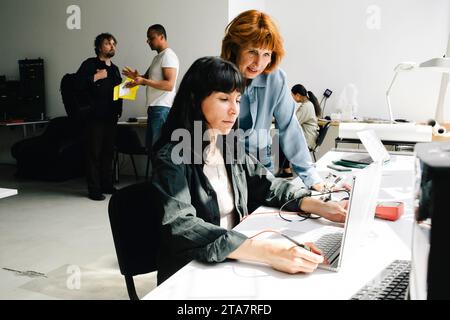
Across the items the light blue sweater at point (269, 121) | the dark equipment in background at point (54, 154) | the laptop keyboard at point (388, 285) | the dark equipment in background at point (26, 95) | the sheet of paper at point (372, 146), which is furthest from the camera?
the dark equipment in background at point (26, 95)

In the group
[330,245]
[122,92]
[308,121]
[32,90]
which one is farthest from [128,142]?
[330,245]

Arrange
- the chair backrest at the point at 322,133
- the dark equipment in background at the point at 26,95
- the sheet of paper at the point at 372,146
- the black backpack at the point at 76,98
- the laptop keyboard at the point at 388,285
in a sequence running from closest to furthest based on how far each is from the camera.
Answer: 1. the laptop keyboard at the point at 388,285
2. the sheet of paper at the point at 372,146
3. the black backpack at the point at 76,98
4. the chair backrest at the point at 322,133
5. the dark equipment in background at the point at 26,95

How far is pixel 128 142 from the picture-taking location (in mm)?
4699

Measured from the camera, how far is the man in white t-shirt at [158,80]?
372 centimetres

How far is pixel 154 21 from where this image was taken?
4867 millimetres

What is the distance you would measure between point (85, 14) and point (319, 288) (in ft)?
17.4

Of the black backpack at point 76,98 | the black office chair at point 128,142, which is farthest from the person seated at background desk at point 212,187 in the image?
the black office chair at point 128,142

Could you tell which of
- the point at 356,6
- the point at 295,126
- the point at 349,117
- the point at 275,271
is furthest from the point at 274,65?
the point at 356,6

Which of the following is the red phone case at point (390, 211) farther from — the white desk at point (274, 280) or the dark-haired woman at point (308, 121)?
the dark-haired woman at point (308, 121)

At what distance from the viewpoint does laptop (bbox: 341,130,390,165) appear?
209 centimetres

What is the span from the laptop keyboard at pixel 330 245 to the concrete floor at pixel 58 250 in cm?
127

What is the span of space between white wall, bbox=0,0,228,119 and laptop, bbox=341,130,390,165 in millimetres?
2716

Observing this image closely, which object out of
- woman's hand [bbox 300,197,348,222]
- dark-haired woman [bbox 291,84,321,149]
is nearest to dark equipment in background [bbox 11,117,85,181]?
dark-haired woman [bbox 291,84,321,149]

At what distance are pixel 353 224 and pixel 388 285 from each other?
136mm
